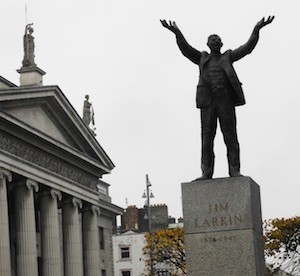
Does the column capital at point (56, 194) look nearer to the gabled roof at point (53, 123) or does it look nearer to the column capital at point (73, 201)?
the gabled roof at point (53, 123)

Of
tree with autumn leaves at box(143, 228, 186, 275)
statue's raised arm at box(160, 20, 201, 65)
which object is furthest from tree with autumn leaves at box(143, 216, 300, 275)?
statue's raised arm at box(160, 20, 201, 65)

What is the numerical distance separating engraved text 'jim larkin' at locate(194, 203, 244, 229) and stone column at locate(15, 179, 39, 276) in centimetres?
3583

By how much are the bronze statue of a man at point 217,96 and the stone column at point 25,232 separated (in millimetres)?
35365

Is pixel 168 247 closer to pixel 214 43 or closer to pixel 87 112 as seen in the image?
pixel 87 112

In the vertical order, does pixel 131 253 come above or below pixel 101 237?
above

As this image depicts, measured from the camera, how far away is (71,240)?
63.8 meters

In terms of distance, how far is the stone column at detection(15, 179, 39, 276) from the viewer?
5444 centimetres

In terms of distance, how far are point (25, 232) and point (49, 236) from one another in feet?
15.6

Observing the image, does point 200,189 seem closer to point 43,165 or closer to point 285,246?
point 43,165

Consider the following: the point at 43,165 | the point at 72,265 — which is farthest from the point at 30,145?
→ the point at 72,265

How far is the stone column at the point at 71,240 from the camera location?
2509 inches

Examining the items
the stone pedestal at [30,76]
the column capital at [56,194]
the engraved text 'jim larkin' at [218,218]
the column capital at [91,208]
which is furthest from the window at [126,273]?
the engraved text 'jim larkin' at [218,218]

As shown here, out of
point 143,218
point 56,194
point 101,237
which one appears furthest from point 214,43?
point 143,218

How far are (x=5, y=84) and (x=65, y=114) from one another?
Answer: 6.05 meters
